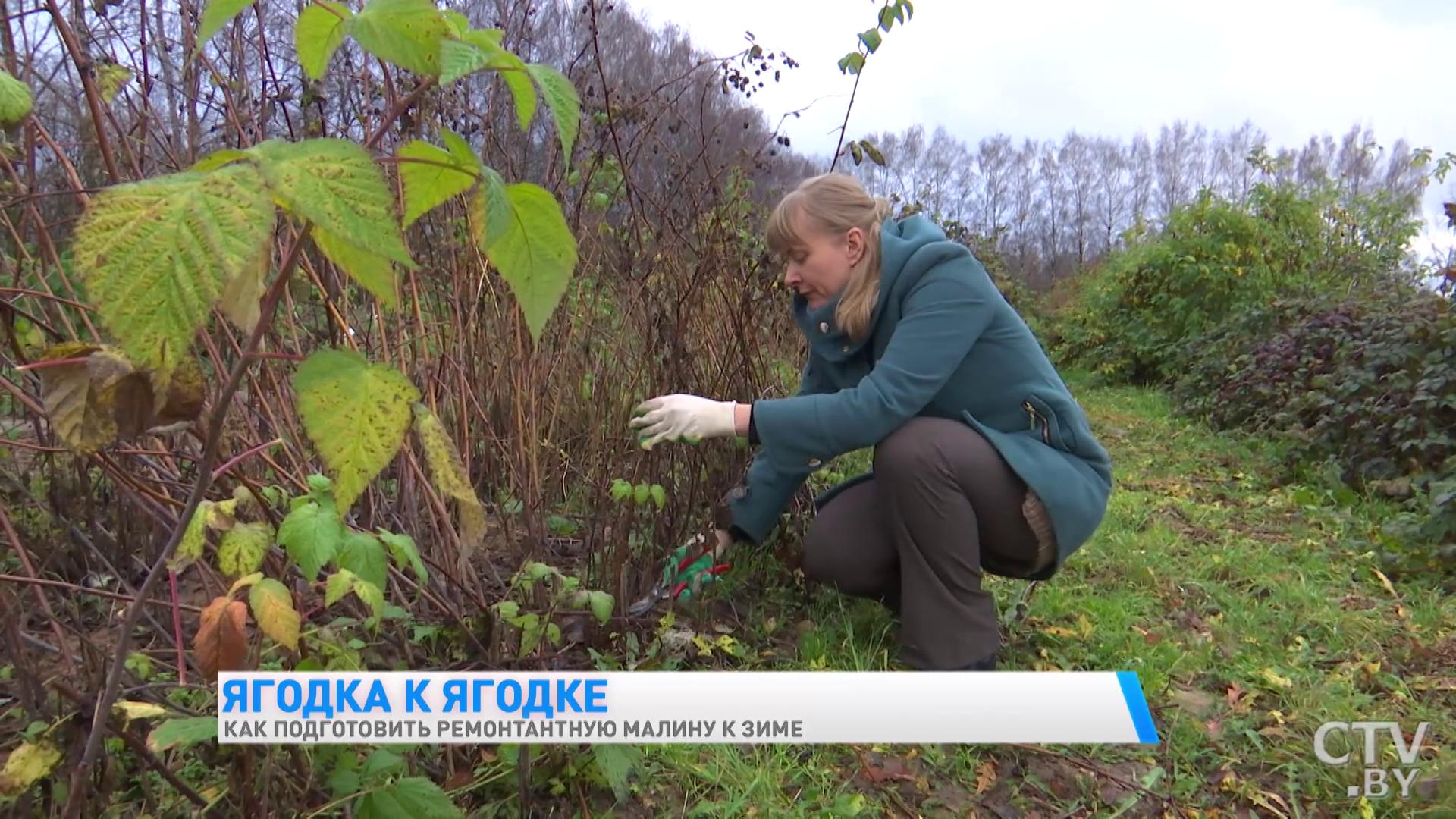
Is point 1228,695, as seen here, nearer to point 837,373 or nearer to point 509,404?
point 837,373

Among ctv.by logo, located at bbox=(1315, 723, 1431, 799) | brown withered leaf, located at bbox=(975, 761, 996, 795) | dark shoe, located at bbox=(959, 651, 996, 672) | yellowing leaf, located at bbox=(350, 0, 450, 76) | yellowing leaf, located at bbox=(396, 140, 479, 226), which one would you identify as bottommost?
brown withered leaf, located at bbox=(975, 761, 996, 795)

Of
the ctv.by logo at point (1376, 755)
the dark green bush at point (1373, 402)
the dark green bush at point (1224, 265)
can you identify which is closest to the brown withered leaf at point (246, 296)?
the ctv.by logo at point (1376, 755)

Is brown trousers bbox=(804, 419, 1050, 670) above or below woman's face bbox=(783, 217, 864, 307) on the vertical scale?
below

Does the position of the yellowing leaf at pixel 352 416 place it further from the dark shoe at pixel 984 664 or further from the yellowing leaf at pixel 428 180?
the dark shoe at pixel 984 664

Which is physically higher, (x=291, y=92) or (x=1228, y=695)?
(x=291, y=92)

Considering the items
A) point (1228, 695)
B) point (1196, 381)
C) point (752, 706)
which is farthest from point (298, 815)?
point (1196, 381)

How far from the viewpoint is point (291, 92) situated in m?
1.98

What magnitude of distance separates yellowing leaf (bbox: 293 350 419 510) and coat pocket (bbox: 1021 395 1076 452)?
1617 mm

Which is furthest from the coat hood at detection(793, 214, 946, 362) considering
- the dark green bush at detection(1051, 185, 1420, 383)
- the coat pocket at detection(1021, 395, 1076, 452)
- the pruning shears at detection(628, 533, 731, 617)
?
the dark green bush at detection(1051, 185, 1420, 383)

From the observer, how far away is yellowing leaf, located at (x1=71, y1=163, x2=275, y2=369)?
536 millimetres

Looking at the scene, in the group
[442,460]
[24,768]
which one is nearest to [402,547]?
[442,460]

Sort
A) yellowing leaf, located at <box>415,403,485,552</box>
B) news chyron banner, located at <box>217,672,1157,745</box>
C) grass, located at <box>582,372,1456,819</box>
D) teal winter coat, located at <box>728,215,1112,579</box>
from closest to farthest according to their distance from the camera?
yellowing leaf, located at <box>415,403,485,552</box> → news chyron banner, located at <box>217,672,1157,745</box> → grass, located at <box>582,372,1456,819</box> → teal winter coat, located at <box>728,215,1112,579</box>

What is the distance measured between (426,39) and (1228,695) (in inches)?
86.6

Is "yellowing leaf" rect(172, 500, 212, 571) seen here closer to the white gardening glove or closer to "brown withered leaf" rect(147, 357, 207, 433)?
"brown withered leaf" rect(147, 357, 207, 433)
